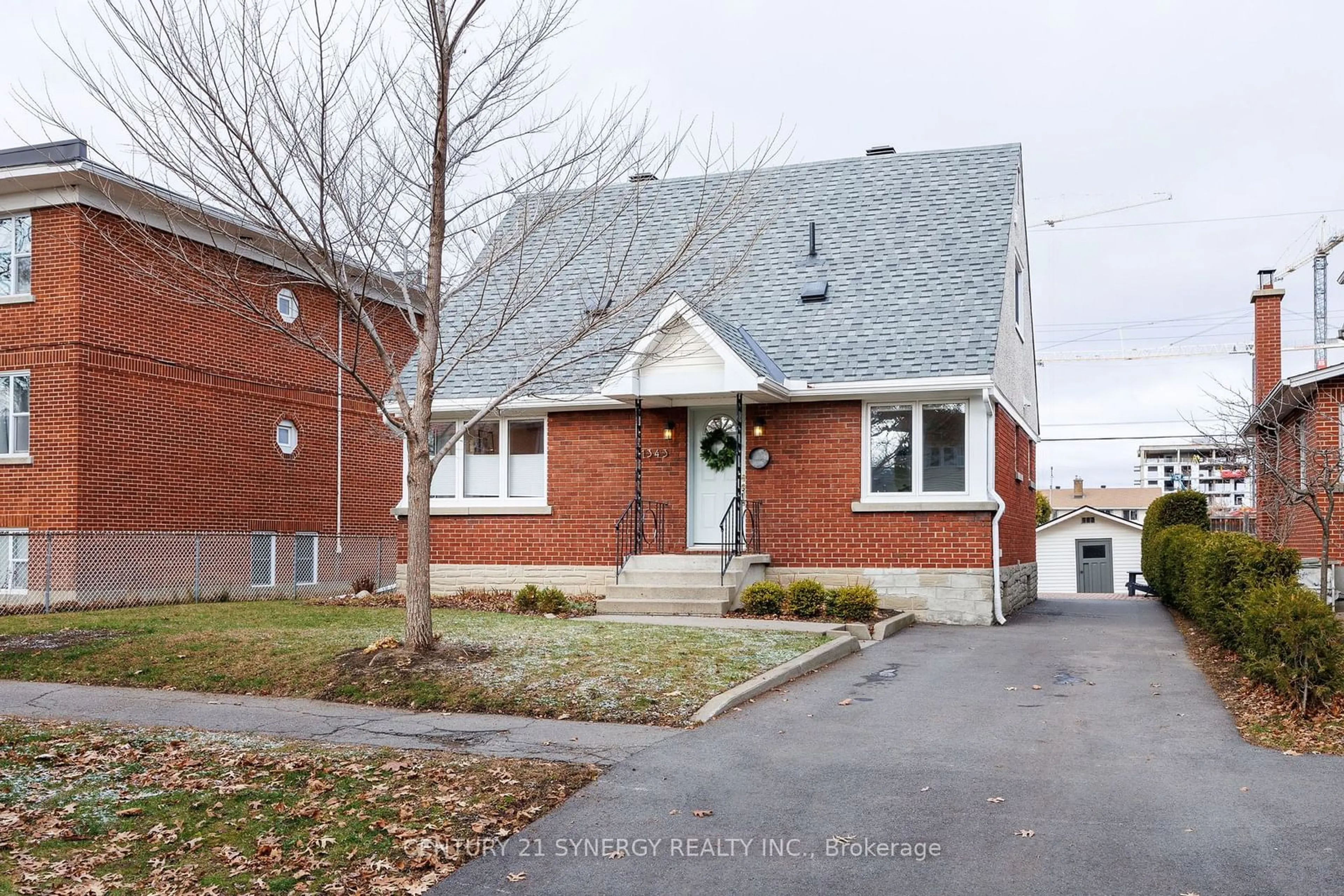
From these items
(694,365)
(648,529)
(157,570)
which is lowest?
(157,570)

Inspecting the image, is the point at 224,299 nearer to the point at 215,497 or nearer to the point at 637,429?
the point at 637,429

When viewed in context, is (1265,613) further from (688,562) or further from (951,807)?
(688,562)

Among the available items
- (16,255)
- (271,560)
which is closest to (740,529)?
(271,560)

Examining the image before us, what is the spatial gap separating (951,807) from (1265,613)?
15.3 ft

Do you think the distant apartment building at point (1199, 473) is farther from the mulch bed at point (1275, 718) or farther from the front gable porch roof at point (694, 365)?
the mulch bed at point (1275, 718)

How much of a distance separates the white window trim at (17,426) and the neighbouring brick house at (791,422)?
19.9ft

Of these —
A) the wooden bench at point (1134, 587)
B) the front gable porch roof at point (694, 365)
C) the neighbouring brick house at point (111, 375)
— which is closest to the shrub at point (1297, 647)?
the front gable porch roof at point (694, 365)

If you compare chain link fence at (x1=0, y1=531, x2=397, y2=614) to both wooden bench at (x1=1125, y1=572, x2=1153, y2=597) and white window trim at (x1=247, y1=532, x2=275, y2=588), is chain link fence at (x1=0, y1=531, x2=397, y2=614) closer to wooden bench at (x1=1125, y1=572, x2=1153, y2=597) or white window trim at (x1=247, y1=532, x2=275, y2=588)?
white window trim at (x1=247, y1=532, x2=275, y2=588)

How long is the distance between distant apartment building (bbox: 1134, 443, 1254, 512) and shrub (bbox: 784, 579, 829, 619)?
12323mm

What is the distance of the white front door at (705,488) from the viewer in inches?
693

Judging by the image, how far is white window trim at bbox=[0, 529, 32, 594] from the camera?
1803 cm

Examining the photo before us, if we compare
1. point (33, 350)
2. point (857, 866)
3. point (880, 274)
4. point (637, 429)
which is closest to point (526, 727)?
point (857, 866)

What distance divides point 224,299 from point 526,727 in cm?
609

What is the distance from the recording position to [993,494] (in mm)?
16078
